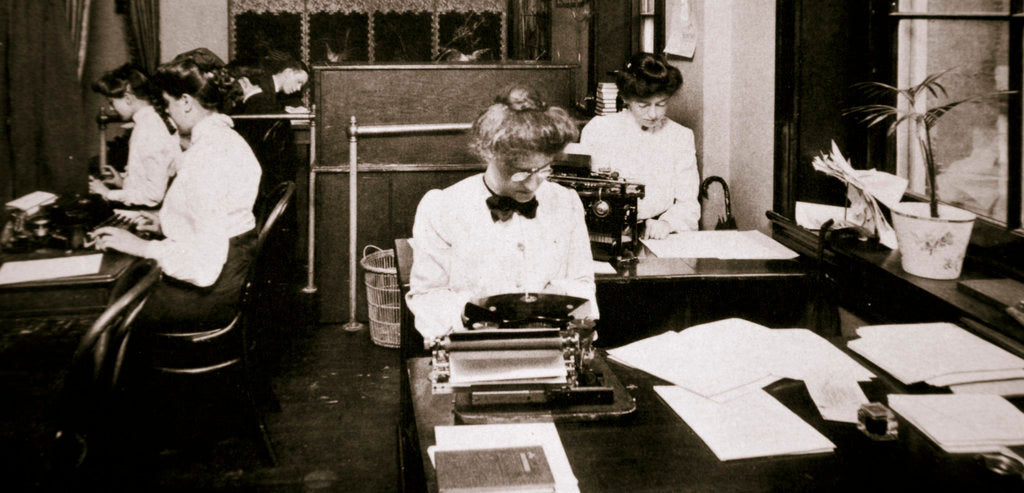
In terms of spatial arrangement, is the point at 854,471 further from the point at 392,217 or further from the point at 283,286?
the point at 283,286

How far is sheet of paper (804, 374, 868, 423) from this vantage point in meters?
1.67

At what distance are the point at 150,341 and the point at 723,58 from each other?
2.82m

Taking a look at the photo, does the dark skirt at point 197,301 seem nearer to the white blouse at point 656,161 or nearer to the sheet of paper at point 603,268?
the sheet of paper at point 603,268

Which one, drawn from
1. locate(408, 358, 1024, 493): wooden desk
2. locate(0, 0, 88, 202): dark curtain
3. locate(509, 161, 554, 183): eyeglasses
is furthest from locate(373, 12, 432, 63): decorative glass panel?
locate(408, 358, 1024, 493): wooden desk

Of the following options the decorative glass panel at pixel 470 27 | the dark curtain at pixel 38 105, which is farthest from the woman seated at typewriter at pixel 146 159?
the decorative glass panel at pixel 470 27

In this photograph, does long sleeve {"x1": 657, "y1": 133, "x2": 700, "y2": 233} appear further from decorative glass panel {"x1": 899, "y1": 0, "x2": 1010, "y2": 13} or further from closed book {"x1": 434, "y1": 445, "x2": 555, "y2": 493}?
closed book {"x1": 434, "y1": 445, "x2": 555, "y2": 493}

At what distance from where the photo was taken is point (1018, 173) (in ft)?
7.35

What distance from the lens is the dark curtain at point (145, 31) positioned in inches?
333

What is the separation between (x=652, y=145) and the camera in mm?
3910

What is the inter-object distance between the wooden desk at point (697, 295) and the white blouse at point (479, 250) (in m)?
0.28

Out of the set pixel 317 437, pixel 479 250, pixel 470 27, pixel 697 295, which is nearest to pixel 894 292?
pixel 697 295

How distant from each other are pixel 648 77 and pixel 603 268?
1.23 meters

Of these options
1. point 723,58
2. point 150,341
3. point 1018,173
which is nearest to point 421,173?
point 723,58

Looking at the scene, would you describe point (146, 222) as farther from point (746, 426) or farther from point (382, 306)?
point (746, 426)
